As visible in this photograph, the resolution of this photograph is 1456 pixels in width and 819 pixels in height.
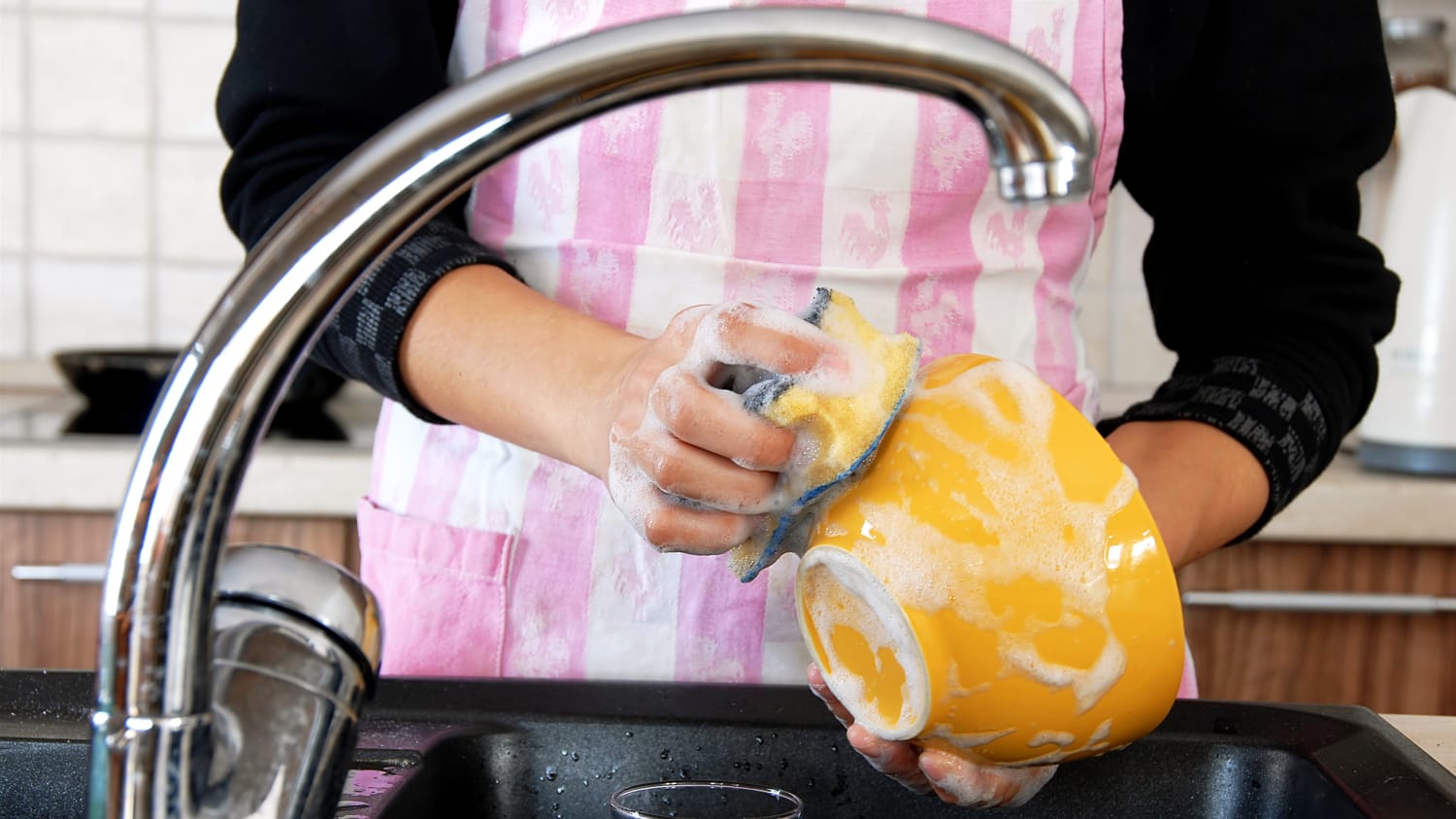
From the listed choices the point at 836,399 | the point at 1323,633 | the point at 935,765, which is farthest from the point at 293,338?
the point at 1323,633

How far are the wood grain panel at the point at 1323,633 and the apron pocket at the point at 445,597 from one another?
2.37 ft

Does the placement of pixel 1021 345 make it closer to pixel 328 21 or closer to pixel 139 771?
pixel 328 21

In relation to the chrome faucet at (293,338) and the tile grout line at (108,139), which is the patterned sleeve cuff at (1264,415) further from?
the tile grout line at (108,139)

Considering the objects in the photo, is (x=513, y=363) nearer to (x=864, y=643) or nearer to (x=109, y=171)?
(x=864, y=643)

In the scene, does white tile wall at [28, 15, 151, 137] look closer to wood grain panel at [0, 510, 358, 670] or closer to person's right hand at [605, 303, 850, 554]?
wood grain panel at [0, 510, 358, 670]

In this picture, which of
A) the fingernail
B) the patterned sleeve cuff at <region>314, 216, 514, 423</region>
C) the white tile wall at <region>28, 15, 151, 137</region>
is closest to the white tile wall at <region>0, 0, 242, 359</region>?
the white tile wall at <region>28, 15, 151, 137</region>

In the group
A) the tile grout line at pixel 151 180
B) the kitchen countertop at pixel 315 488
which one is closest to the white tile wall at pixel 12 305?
the tile grout line at pixel 151 180

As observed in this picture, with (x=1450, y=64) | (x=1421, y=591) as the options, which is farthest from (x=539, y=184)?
(x=1450, y=64)

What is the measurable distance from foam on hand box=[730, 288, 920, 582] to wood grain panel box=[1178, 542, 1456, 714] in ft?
2.84

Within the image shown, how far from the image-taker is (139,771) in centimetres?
31

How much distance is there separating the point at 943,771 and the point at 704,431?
0.17 m

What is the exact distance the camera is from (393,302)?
0.61 m

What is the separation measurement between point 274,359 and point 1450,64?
1588 mm

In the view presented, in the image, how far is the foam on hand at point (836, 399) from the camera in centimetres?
43
